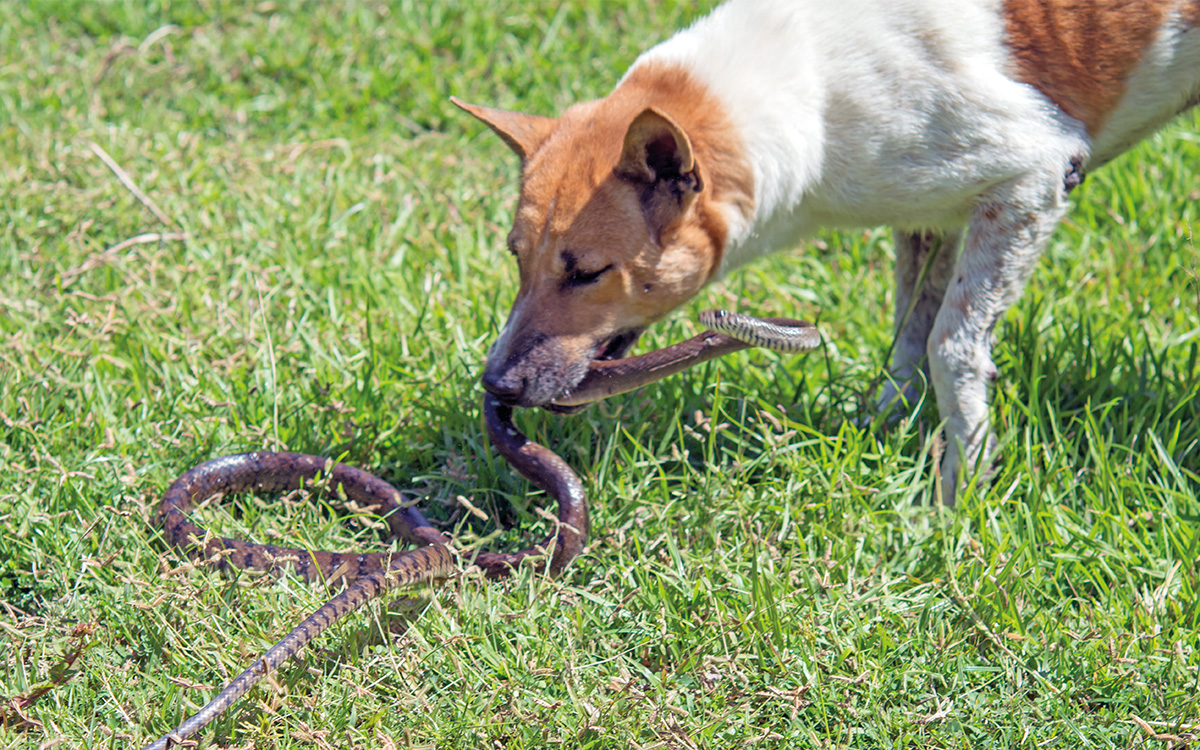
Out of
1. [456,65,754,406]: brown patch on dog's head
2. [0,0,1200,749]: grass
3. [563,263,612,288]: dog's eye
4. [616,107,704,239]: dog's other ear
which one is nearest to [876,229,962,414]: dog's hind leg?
[0,0,1200,749]: grass

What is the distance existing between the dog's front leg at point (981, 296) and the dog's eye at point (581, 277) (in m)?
1.22

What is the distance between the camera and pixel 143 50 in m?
6.66

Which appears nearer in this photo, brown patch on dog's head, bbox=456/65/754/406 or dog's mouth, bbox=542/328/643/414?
brown patch on dog's head, bbox=456/65/754/406

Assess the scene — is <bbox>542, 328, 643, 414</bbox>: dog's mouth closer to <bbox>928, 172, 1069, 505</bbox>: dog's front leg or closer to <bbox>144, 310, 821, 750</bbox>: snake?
<bbox>144, 310, 821, 750</bbox>: snake

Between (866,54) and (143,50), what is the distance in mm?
4928

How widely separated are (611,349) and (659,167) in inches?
25.7

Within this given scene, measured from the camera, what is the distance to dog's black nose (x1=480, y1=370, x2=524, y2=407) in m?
3.42

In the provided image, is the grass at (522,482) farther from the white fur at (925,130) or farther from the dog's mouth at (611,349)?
the white fur at (925,130)

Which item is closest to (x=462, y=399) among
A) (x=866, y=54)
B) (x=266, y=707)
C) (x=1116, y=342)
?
(x=266, y=707)

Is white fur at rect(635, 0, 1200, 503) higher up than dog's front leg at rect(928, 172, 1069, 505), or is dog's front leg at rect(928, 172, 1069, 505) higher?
white fur at rect(635, 0, 1200, 503)

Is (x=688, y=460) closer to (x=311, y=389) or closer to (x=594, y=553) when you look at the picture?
(x=594, y=553)

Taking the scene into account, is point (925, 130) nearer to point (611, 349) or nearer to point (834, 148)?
point (834, 148)

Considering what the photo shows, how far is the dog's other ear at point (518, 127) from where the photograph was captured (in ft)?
12.2

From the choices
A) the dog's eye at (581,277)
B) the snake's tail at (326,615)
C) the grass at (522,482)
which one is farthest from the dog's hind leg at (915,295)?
the snake's tail at (326,615)
